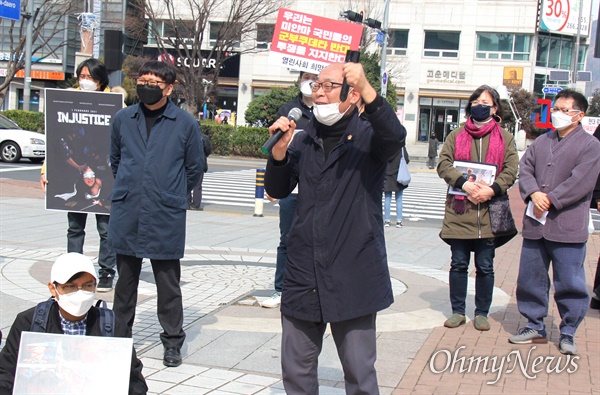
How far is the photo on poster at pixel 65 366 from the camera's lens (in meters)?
2.88

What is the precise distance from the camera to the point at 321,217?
147 inches

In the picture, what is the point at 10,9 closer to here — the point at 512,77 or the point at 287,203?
the point at 287,203


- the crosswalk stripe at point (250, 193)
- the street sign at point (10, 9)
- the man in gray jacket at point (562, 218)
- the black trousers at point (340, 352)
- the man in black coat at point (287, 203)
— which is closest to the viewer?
the black trousers at point (340, 352)

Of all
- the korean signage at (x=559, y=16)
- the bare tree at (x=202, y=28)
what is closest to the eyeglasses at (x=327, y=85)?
the bare tree at (x=202, y=28)

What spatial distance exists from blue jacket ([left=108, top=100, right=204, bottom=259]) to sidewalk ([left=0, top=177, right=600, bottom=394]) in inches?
33.4

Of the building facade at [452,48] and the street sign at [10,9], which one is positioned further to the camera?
the building facade at [452,48]

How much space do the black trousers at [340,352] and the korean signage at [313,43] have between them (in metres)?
3.61

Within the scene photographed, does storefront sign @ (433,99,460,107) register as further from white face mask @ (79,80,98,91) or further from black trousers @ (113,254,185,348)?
black trousers @ (113,254,185,348)

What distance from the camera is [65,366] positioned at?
2887mm

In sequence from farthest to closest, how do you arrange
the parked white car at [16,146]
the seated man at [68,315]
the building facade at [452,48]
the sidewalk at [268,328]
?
1. the building facade at [452,48]
2. the parked white car at [16,146]
3. the sidewalk at [268,328]
4. the seated man at [68,315]

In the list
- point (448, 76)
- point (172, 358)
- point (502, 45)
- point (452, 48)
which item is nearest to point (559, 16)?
point (502, 45)

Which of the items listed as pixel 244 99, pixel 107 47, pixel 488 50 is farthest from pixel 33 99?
pixel 107 47

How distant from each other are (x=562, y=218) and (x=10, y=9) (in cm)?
1967

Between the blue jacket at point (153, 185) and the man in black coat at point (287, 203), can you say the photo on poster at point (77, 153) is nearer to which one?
the man in black coat at point (287, 203)
